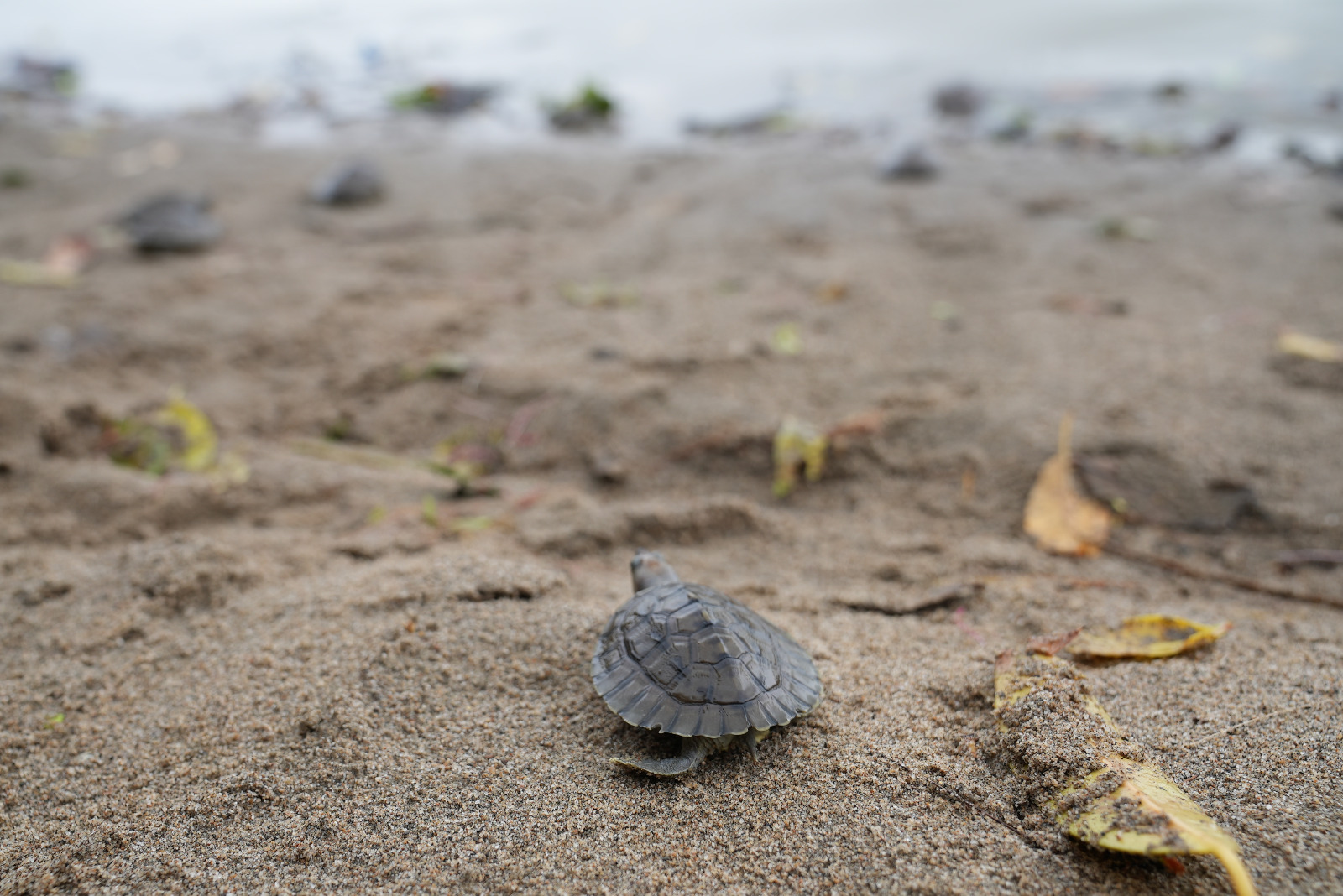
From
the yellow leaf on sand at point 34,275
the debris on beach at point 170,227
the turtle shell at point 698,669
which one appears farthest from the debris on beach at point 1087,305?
the yellow leaf on sand at point 34,275

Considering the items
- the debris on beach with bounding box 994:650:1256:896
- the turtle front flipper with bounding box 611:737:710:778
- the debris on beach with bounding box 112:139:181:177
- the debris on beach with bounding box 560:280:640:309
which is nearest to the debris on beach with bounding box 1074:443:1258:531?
the debris on beach with bounding box 994:650:1256:896

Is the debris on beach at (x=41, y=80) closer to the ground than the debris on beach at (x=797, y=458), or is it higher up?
higher up

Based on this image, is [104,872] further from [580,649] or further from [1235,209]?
[1235,209]

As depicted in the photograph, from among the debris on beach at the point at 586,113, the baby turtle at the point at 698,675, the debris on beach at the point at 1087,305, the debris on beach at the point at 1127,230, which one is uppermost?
the debris on beach at the point at 586,113

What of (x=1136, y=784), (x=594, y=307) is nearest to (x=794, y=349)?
(x=594, y=307)

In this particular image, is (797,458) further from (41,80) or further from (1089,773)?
(41,80)

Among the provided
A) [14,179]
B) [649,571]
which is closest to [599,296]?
[649,571]

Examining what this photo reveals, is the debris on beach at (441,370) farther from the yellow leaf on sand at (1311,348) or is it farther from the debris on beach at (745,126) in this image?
the debris on beach at (745,126)
